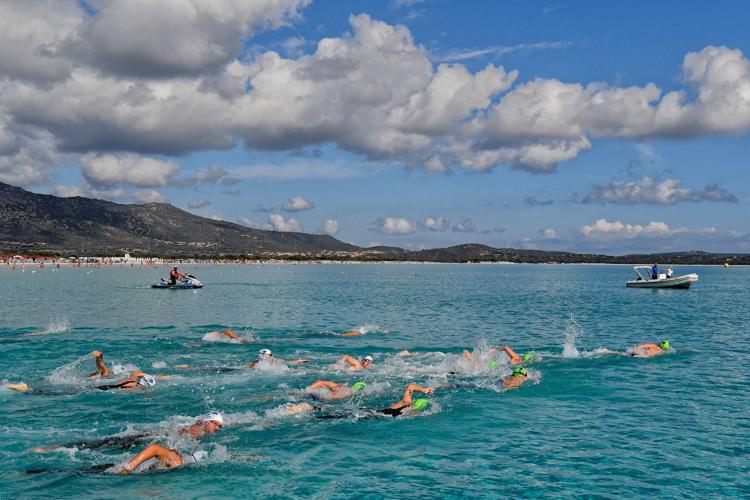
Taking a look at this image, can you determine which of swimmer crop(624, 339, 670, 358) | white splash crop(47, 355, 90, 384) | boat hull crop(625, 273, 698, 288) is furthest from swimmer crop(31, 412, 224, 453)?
boat hull crop(625, 273, 698, 288)

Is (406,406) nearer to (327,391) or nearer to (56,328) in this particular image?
(327,391)

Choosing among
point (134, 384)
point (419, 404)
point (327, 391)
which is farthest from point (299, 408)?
point (134, 384)

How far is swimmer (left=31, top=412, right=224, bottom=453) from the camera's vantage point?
54.7ft

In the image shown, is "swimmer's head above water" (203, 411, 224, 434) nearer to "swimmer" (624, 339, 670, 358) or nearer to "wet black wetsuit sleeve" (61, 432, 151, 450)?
"wet black wetsuit sleeve" (61, 432, 151, 450)

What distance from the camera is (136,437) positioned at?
1728 cm

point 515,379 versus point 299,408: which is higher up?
point 515,379

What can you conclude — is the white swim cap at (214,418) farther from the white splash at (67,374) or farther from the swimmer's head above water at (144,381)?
the white splash at (67,374)

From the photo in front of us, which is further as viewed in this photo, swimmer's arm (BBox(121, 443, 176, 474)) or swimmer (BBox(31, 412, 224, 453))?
swimmer (BBox(31, 412, 224, 453))

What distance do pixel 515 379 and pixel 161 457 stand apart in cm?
1568

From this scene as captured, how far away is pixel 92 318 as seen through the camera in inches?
2031

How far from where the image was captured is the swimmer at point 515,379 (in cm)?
2545

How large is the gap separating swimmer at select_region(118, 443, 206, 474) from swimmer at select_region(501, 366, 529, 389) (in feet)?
45.9

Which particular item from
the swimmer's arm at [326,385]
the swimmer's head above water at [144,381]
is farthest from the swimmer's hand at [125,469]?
the swimmer's head above water at [144,381]

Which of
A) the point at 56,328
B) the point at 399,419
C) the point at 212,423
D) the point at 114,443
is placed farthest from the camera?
the point at 56,328
